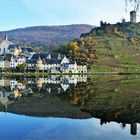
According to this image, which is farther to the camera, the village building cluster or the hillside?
the hillside

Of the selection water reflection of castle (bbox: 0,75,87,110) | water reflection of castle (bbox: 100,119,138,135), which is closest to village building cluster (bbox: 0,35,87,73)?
water reflection of castle (bbox: 0,75,87,110)

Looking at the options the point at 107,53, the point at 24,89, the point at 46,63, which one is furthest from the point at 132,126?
the point at 107,53

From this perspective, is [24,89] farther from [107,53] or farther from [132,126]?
[107,53]

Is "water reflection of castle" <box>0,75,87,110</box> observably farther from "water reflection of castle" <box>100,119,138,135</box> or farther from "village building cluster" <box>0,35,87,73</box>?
"village building cluster" <box>0,35,87,73</box>

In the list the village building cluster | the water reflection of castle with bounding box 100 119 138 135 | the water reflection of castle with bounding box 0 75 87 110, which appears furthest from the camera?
the village building cluster

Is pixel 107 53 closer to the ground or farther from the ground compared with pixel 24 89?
farther from the ground

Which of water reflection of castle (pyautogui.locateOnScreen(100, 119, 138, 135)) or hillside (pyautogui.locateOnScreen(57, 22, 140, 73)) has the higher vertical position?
hillside (pyautogui.locateOnScreen(57, 22, 140, 73))

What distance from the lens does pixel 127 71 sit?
146 metres

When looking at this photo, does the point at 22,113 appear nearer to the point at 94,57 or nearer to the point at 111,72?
the point at 111,72

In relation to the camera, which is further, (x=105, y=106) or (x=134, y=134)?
(x=105, y=106)

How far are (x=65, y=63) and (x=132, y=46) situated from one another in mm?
49065

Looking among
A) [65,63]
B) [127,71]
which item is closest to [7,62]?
[65,63]

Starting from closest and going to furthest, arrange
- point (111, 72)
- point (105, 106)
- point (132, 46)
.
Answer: point (105, 106) < point (111, 72) < point (132, 46)

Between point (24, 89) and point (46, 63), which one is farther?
point (46, 63)
